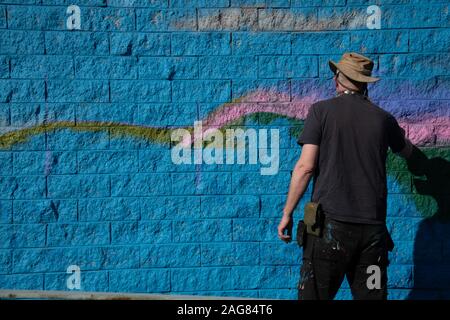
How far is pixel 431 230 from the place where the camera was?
5113 mm

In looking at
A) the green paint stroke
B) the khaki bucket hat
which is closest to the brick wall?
the green paint stroke

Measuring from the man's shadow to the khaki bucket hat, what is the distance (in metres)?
1.10

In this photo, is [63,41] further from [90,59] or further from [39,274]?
[39,274]

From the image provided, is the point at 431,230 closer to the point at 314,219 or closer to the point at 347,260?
the point at 347,260

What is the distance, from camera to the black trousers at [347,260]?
4020 mm

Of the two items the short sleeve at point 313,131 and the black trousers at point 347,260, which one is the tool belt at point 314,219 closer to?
the black trousers at point 347,260

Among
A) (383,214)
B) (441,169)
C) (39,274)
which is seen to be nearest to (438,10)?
(441,169)

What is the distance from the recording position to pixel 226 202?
16.7ft

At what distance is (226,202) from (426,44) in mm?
1863

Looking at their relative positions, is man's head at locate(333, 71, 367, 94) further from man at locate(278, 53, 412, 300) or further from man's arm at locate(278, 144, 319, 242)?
man's arm at locate(278, 144, 319, 242)

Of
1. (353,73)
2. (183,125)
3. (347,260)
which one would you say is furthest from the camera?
(183,125)

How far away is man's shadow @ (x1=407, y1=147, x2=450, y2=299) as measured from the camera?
511cm

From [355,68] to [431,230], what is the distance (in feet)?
5.16

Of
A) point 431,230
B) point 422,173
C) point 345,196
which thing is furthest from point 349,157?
point 431,230
